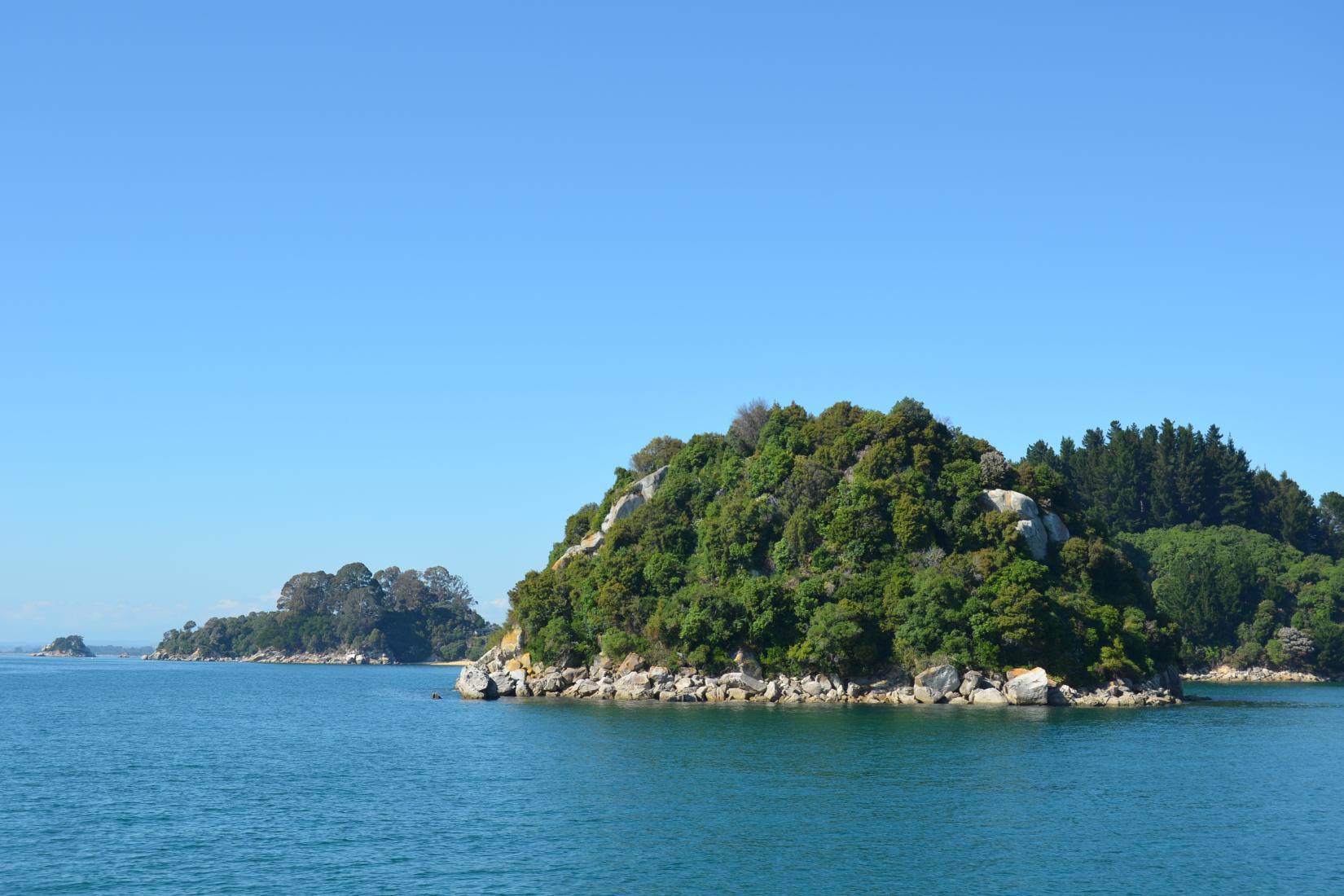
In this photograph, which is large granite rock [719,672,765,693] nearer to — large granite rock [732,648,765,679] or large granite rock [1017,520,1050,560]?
large granite rock [732,648,765,679]

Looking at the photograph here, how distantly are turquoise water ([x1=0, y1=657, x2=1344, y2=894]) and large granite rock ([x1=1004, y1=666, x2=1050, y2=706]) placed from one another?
4129mm

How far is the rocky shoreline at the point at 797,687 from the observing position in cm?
8181

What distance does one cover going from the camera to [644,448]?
123 metres

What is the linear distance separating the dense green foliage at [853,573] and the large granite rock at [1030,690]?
2047 mm

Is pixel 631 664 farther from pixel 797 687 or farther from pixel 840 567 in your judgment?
pixel 840 567

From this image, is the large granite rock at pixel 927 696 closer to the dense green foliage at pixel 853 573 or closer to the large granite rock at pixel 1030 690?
the dense green foliage at pixel 853 573

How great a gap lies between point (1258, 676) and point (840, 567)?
67936 mm

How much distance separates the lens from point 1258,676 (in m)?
130

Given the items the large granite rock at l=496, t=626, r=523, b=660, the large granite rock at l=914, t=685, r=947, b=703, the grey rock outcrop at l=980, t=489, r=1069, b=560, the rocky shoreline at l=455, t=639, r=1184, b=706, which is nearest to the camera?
the rocky shoreline at l=455, t=639, r=1184, b=706

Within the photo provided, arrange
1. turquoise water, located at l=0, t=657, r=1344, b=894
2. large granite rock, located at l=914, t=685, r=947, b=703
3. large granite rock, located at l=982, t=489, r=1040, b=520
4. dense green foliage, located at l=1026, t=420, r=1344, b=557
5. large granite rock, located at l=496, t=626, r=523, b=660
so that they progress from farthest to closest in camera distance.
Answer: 1. dense green foliage, located at l=1026, t=420, r=1344, b=557
2. large granite rock, located at l=496, t=626, r=523, b=660
3. large granite rock, located at l=982, t=489, r=1040, b=520
4. large granite rock, located at l=914, t=685, r=947, b=703
5. turquoise water, located at l=0, t=657, r=1344, b=894

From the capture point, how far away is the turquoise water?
3388 centimetres

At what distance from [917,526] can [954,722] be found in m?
23.8

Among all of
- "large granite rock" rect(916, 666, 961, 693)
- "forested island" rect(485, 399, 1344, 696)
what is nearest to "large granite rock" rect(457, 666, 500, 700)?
"forested island" rect(485, 399, 1344, 696)

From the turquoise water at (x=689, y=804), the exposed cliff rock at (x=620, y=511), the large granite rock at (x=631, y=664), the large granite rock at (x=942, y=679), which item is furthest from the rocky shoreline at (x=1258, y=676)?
the large granite rock at (x=631, y=664)
